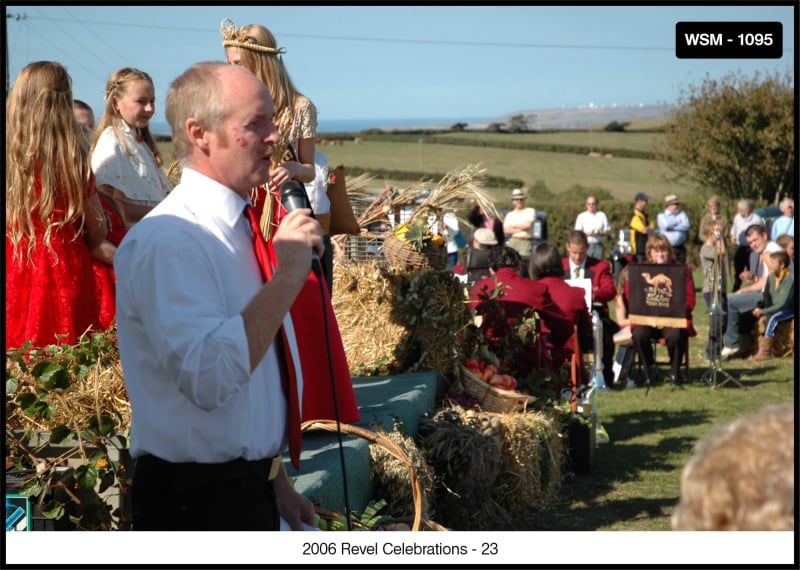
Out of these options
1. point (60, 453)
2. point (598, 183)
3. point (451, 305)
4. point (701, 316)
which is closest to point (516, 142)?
point (598, 183)

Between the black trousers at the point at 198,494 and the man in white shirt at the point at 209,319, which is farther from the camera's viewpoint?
the black trousers at the point at 198,494

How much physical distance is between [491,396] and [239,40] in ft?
10.9

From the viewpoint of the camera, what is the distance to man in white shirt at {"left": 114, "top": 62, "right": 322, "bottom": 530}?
6.74ft

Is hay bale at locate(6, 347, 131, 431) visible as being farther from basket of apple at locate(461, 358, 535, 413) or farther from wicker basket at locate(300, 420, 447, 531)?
basket of apple at locate(461, 358, 535, 413)

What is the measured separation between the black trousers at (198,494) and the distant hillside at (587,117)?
44216 millimetres

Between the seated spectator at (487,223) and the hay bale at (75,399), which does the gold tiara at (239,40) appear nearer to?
the hay bale at (75,399)

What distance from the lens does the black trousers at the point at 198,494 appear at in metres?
2.22

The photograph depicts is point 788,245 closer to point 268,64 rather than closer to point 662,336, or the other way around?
point 662,336

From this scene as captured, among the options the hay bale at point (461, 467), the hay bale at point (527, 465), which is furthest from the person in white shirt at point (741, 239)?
the hay bale at point (461, 467)

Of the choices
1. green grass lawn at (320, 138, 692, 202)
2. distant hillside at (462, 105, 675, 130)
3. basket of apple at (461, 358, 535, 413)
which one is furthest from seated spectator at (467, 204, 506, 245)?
distant hillside at (462, 105, 675, 130)

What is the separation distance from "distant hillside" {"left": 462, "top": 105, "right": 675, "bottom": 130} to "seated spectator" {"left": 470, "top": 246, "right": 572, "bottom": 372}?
1507 inches

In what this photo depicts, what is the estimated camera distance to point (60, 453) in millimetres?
3395

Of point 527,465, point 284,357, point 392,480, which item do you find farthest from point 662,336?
point 284,357

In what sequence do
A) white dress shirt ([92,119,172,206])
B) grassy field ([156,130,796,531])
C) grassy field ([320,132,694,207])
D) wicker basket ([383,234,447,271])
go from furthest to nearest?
grassy field ([320,132,694,207]) < wicker basket ([383,234,447,271]) < grassy field ([156,130,796,531]) < white dress shirt ([92,119,172,206])
